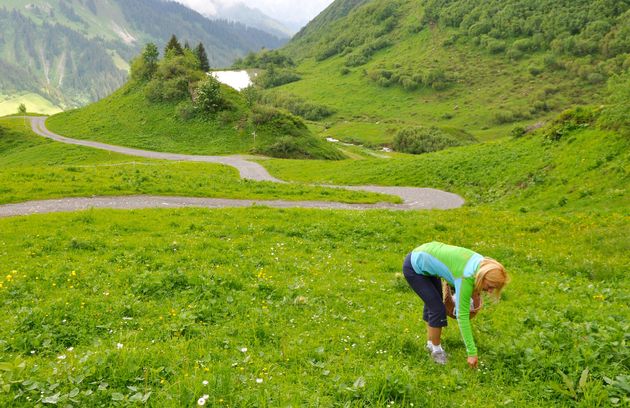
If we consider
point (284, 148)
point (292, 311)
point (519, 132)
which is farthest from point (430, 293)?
point (284, 148)

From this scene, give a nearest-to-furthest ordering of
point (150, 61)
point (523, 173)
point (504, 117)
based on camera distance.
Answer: point (523, 173) < point (150, 61) < point (504, 117)

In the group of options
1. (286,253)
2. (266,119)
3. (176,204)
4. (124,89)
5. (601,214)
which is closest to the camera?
(286,253)

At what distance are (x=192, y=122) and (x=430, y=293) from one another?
289 ft

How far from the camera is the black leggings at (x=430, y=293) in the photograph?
27.5 feet

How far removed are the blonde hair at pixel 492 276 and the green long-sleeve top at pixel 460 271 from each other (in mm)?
174

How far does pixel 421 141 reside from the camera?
443 ft

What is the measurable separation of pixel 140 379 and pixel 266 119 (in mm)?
85341

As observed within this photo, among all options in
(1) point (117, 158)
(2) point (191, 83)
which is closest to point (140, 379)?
(1) point (117, 158)

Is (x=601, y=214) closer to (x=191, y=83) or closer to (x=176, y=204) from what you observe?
(x=176, y=204)

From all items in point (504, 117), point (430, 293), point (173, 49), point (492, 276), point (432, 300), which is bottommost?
point (504, 117)

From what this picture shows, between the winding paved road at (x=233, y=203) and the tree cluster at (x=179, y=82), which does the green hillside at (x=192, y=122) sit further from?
the winding paved road at (x=233, y=203)

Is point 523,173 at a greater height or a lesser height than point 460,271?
lesser

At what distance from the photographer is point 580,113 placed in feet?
134

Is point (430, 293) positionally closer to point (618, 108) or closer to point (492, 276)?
point (492, 276)
